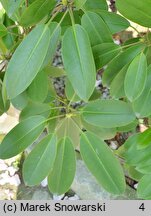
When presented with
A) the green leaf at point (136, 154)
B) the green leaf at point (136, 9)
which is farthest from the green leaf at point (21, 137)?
the green leaf at point (136, 9)

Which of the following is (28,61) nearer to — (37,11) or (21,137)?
(37,11)

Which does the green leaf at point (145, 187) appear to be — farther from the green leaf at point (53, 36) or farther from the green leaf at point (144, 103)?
the green leaf at point (53, 36)

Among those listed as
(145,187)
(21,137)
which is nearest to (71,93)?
(21,137)

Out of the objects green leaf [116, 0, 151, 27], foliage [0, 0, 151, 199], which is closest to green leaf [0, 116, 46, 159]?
foliage [0, 0, 151, 199]

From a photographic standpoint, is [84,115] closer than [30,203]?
Yes

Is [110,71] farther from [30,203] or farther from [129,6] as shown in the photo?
[30,203]

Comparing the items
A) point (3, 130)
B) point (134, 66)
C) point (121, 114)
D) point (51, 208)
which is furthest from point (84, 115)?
point (3, 130)
